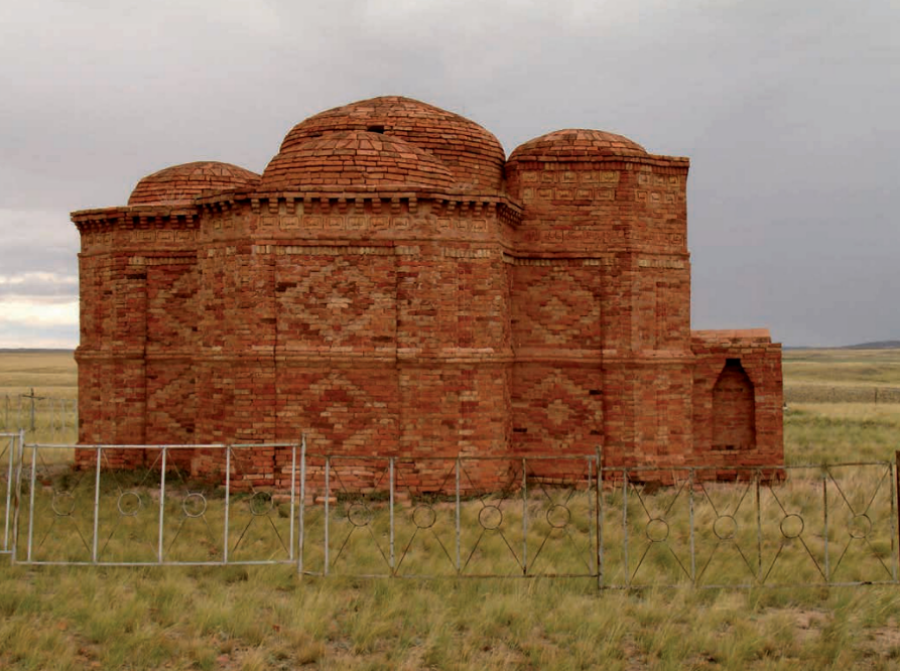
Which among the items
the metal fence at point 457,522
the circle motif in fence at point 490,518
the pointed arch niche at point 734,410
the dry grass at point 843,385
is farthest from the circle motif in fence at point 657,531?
the dry grass at point 843,385

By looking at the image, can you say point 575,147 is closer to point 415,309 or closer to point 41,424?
point 415,309

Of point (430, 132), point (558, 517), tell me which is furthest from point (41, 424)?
point (558, 517)

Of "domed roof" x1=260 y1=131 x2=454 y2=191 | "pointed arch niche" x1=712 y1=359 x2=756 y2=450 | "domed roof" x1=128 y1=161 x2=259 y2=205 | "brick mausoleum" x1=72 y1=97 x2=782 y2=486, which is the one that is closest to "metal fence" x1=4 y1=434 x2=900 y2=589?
"brick mausoleum" x1=72 y1=97 x2=782 y2=486

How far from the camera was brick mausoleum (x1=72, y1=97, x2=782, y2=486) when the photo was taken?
51.7 ft

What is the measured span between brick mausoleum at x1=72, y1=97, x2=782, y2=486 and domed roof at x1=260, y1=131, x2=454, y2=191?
4 cm

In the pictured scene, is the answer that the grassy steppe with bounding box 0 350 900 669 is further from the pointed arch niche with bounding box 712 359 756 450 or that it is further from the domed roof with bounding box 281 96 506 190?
the domed roof with bounding box 281 96 506 190

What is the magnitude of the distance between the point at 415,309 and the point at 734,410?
7.75 meters

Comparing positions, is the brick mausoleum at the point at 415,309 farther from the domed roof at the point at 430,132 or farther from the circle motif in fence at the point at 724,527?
the circle motif in fence at the point at 724,527

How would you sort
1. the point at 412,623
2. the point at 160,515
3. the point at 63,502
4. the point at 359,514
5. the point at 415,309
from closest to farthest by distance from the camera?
the point at 412,623 → the point at 160,515 → the point at 359,514 → the point at 63,502 → the point at 415,309

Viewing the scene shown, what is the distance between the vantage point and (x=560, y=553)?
12180mm

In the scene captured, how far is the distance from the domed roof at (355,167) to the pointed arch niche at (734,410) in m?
7.56

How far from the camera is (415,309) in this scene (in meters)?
15.8

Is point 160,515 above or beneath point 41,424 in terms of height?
beneath

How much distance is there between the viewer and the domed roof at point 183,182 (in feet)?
63.4
